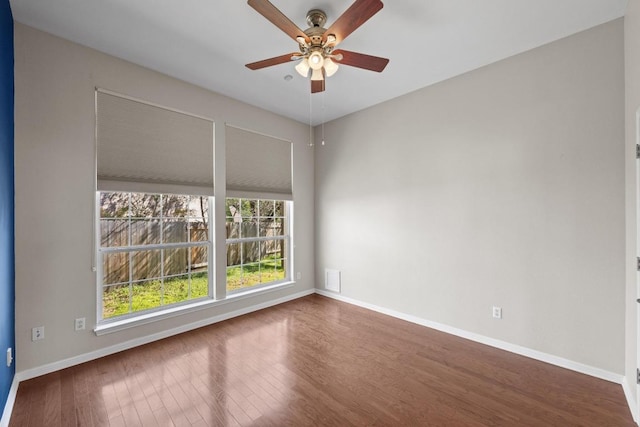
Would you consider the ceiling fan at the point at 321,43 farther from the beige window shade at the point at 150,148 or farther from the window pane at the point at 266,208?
the window pane at the point at 266,208

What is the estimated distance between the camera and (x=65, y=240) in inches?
98.6

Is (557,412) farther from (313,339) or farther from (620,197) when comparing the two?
(313,339)

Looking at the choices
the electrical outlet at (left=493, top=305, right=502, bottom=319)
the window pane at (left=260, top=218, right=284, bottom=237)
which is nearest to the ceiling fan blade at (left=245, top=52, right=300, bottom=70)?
the window pane at (left=260, top=218, right=284, bottom=237)

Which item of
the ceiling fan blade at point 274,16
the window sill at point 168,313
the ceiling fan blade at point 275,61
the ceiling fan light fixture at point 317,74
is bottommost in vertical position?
the window sill at point 168,313

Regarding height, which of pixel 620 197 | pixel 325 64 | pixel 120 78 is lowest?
pixel 620 197

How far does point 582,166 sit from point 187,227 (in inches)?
167

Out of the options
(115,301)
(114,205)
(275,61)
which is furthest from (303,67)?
(115,301)

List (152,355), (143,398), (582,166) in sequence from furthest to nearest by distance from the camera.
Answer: (152,355) < (582,166) < (143,398)

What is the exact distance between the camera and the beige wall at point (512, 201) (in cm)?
232

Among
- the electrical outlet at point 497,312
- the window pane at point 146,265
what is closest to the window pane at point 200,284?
the window pane at point 146,265

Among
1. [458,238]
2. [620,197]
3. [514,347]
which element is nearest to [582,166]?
[620,197]

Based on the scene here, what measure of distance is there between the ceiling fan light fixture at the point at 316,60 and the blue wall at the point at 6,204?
2.16 metres

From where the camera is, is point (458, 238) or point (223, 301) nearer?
point (458, 238)

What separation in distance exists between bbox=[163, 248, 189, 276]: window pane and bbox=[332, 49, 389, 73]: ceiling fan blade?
2.84 meters
